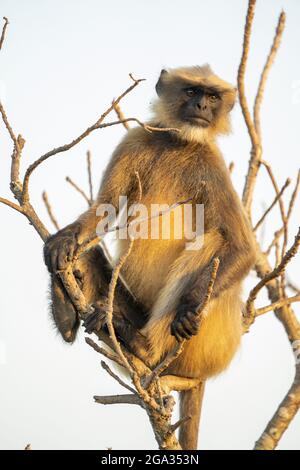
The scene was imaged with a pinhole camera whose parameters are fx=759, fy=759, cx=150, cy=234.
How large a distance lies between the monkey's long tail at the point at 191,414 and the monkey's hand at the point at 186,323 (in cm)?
62

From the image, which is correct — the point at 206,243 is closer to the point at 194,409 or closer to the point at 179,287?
the point at 179,287

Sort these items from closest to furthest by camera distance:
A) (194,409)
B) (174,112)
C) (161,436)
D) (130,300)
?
(161,436)
(194,409)
(130,300)
(174,112)

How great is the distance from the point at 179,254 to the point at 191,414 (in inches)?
42.3

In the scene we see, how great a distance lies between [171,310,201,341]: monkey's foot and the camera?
15.2ft

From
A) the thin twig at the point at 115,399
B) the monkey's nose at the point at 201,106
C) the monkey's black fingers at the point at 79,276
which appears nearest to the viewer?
the thin twig at the point at 115,399

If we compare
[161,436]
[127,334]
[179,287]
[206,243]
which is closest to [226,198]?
[206,243]

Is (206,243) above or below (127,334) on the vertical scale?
above

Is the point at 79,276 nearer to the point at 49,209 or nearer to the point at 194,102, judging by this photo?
the point at 49,209

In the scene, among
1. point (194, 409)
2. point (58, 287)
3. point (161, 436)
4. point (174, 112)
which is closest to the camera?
point (161, 436)

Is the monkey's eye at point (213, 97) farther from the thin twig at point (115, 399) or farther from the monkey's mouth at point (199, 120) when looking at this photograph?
the thin twig at point (115, 399)

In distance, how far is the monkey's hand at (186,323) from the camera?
4629 mm

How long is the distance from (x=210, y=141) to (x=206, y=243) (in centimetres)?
91


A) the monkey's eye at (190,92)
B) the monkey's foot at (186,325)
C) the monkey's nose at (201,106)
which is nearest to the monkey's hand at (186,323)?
the monkey's foot at (186,325)
